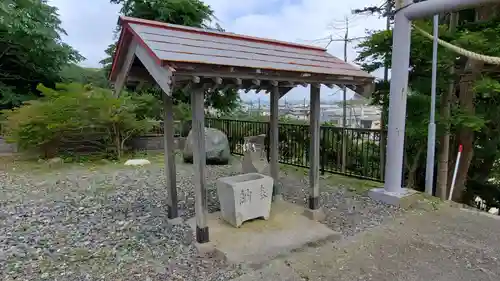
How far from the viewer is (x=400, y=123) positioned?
13.6ft

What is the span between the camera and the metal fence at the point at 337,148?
218 inches

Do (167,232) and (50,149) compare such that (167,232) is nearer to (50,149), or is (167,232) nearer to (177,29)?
(177,29)

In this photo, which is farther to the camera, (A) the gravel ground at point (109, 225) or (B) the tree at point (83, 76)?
(B) the tree at point (83, 76)

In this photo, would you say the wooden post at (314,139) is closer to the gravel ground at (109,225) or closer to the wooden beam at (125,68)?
the gravel ground at (109,225)

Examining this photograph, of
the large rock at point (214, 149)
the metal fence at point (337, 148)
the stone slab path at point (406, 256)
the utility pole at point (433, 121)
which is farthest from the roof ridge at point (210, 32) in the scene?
the large rock at point (214, 149)

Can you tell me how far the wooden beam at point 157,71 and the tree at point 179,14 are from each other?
5868mm

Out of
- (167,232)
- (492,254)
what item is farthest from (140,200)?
(492,254)

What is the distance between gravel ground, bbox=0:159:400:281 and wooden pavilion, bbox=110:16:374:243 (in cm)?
37

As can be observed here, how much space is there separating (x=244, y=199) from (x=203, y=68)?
1.56 m

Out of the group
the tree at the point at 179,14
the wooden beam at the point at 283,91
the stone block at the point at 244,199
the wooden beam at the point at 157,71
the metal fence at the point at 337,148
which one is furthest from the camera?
the tree at the point at 179,14

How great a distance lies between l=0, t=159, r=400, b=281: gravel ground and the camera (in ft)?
8.31

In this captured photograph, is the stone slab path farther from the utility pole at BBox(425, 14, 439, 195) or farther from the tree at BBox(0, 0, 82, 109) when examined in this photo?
the tree at BBox(0, 0, 82, 109)

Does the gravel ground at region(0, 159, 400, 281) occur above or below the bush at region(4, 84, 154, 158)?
below

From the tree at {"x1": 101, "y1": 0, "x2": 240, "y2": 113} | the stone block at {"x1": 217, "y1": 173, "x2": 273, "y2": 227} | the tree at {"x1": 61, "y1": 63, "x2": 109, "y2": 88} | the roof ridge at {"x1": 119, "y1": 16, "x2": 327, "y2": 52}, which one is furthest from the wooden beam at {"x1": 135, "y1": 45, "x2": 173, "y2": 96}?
the tree at {"x1": 61, "y1": 63, "x2": 109, "y2": 88}
